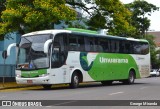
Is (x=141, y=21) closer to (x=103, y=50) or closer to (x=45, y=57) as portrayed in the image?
(x=103, y=50)

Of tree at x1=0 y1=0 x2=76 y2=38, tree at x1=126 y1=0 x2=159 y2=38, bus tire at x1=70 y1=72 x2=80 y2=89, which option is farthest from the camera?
tree at x1=126 y1=0 x2=159 y2=38

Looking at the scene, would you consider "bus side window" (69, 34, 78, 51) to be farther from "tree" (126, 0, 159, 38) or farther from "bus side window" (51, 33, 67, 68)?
"tree" (126, 0, 159, 38)

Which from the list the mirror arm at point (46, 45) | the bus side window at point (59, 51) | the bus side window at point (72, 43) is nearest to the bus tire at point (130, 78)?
the bus side window at point (72, 43)

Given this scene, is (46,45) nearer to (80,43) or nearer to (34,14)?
(80,43)

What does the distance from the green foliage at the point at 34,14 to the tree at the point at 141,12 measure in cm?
3378

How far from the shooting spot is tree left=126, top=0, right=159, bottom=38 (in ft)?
201

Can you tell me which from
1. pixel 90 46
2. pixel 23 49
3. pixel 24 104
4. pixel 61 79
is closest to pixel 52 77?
pixel 61 79

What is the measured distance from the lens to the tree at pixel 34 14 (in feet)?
89.1

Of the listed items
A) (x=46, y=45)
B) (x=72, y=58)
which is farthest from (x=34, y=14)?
(x=46, y=45)

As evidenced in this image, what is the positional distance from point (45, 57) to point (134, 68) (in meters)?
10.7

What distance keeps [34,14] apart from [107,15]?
822 cm

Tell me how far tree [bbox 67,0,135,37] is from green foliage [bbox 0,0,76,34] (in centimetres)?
402

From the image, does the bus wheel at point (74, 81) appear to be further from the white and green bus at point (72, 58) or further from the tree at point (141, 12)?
the tree at point (141, 12)

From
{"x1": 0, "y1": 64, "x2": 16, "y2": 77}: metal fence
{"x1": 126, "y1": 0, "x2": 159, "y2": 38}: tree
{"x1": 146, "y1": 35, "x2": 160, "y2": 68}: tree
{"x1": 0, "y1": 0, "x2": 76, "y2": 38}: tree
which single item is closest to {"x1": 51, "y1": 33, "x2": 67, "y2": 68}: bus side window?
{"x1": 0, "y1": 0, "x2": 76, "y2": 38}: tree
